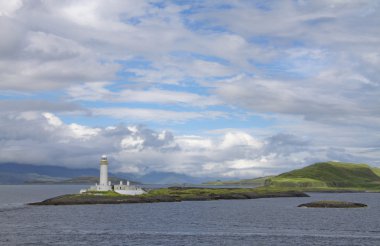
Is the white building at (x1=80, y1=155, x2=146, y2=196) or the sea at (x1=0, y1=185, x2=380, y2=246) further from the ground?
the white building at (x1=80, y1=155, x2=146, y2=196)

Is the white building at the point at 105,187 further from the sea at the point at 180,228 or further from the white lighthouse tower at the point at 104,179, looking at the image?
the sea at the point at 180,228

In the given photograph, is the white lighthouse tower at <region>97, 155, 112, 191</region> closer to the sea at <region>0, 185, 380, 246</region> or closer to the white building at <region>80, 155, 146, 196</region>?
the white building at <region>80, 155, 146, 196</region>

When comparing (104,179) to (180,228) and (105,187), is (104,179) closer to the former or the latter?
(105,187)

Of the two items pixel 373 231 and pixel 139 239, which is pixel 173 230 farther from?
pixel 373 231

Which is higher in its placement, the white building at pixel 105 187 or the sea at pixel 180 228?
the white building at pixel 105 187

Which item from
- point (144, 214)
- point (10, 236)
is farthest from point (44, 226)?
point (144, 214)

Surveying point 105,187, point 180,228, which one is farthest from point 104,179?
point 180,228

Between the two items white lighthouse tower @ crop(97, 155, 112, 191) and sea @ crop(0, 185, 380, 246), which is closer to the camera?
sea @ crop(0, 185, 380, 246)

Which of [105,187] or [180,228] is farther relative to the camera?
[105,187]

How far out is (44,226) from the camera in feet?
336

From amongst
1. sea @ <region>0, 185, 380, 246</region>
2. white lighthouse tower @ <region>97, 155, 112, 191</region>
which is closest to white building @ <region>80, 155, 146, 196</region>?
white lighthouse tower @ <region>97, 155, 112, 191</region>

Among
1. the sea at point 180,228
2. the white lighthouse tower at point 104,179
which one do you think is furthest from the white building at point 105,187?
the sea at point 180,228

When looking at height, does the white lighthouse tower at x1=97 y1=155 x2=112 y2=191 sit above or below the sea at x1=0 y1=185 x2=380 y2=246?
above

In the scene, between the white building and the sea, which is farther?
the white building
